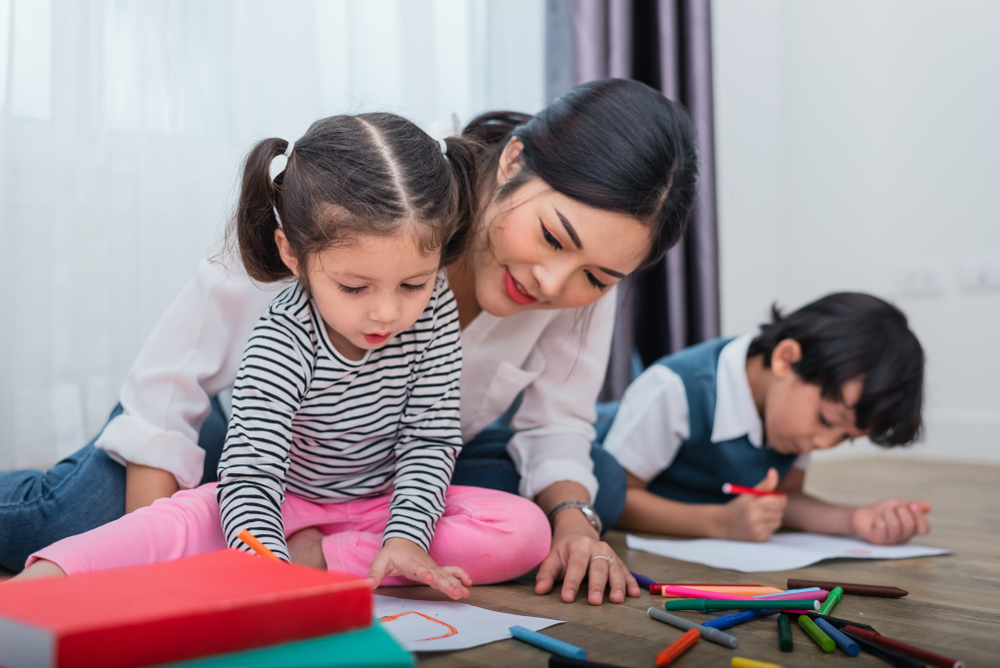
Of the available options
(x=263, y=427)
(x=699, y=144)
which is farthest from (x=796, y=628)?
(x=699, y=144)

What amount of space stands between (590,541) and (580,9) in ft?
4.61

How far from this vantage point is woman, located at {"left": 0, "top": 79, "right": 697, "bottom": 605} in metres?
0.93

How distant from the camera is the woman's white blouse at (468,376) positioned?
973mm

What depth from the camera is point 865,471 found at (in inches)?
86.9

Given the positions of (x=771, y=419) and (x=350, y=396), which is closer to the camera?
(x=350, y=396)

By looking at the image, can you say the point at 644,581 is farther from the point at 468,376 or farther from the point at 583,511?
the point at 468,376

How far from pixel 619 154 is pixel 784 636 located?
1.71 feet

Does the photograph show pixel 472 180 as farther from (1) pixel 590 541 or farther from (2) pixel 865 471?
(2) pixel 865 471

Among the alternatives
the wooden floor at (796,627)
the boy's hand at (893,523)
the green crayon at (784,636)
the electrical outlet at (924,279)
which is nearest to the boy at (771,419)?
the boy's hand at (893,523)

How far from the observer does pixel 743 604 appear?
776 millimetres

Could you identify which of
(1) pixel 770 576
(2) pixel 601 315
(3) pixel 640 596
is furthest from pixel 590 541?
(2) pixel 601 315

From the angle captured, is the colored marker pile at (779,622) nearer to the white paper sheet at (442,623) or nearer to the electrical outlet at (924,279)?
the white paper sheet at (442,623)

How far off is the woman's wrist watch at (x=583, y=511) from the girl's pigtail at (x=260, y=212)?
1.45 ft

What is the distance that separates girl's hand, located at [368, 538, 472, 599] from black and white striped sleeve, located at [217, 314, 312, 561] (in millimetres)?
99
